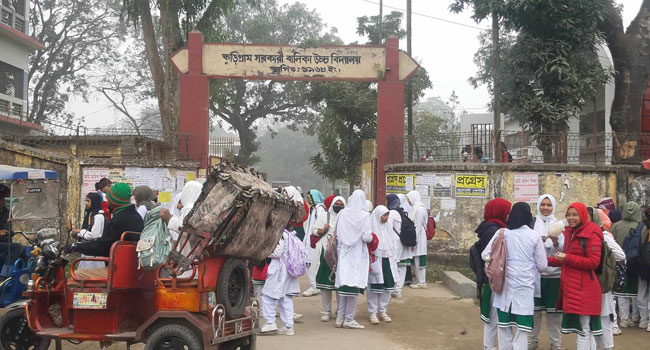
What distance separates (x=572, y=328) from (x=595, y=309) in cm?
31

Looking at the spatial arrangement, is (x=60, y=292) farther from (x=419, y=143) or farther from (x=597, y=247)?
(x=419, y=143)

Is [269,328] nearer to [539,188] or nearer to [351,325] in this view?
[351,325]

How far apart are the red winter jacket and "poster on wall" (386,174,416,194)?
902 cm

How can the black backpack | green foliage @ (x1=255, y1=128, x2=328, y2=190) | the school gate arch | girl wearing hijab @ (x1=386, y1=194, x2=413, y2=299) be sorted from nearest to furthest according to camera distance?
girl wearing hijab @ (x1=386, y1=194, x2=413, y2=299)
the black backpack
the school gate arch
green foliage @ (x1=255, y1=128, x2=328, y2=190)

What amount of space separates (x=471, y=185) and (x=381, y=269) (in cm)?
657

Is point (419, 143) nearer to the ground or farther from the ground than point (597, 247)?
farther from the ground

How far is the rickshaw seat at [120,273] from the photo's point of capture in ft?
18.6

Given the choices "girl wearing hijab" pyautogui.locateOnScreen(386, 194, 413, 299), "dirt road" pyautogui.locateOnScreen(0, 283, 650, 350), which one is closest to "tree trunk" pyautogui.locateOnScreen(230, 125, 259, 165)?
"girl wearing hijab" pyautogui.locateOnScreen(386, 194, 413, 299)

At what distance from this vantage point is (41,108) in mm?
32938

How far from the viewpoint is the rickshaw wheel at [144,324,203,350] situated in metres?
5.52

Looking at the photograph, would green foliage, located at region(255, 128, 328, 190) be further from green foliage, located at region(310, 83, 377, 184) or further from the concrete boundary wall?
the concrete boundary wall

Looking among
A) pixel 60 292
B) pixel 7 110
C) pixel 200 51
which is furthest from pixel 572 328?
pixel 7 110

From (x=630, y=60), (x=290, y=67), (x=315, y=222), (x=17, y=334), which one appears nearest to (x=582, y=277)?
(x=315, y=222)

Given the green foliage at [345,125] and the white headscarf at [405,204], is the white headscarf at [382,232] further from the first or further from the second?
the green foliage at [345,125]
